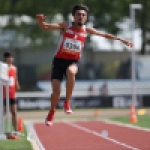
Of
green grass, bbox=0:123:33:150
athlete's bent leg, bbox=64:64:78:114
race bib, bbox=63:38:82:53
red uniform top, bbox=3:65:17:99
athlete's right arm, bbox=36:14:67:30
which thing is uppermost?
athlete's right arm, bbox=36:14:67:30

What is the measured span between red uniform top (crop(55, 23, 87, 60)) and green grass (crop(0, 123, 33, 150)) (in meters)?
1.98

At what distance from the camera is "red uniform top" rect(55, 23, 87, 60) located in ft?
39.2

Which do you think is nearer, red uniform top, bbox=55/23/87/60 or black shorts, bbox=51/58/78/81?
red uniform top, bbox=55/23/87/60

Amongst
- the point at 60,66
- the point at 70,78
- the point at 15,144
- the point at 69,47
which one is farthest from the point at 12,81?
the point at 69,47

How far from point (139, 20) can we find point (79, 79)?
1253 cm

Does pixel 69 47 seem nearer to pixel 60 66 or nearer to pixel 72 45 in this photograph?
pixel 72 45

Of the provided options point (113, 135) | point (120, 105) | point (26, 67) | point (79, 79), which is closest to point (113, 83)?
point (79, 79)

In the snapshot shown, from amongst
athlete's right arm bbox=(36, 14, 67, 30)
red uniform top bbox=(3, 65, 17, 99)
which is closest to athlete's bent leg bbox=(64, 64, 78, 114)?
athlete's right arm bbox=(36, 14, 67, 30)

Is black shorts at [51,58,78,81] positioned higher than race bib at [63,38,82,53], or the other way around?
race bib at [63,38,82,53]

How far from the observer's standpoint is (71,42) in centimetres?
1195

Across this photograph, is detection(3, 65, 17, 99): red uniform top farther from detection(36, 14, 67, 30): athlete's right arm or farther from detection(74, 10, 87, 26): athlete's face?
detection(74, 10, 87, 26): athlete's face

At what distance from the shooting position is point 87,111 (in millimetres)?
33938

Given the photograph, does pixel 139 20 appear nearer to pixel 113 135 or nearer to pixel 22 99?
pixel 22 99

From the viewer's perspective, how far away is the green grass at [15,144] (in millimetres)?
12656
